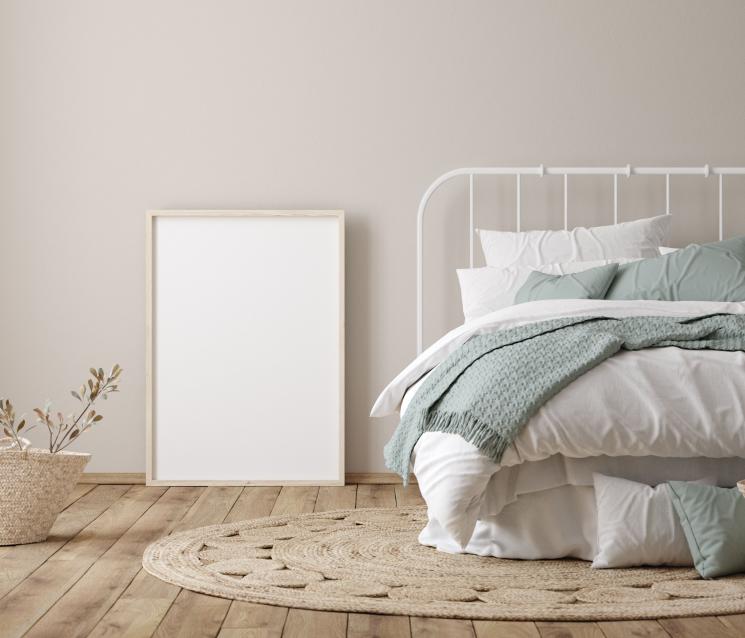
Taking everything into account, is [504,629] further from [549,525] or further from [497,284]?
[497,284]

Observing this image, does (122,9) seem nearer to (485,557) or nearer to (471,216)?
(471,216)

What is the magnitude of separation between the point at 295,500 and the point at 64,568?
3.53 ft

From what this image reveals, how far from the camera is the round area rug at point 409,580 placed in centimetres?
191

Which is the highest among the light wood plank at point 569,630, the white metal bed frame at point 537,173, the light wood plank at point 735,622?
the white metal bed frame at point 537,173

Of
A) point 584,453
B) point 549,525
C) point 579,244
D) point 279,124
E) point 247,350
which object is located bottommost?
point 549,525

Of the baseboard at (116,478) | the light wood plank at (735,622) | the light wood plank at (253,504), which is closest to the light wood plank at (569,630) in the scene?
the light wood plank at (735,622)

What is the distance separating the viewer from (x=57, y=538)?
263cm

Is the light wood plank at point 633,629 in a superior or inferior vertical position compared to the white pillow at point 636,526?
inferior

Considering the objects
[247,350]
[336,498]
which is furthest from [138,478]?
[336,498]

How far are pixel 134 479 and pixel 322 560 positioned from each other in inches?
60.9

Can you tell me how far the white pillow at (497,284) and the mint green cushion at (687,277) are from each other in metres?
0.22

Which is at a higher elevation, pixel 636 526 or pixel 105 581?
pixel 636 526

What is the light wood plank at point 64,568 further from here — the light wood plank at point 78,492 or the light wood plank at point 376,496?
the light wood plank at point 376,496

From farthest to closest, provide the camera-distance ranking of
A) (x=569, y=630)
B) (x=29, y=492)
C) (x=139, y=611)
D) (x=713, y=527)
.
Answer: (x=29, y=492) < (x=713, y=527) < (x=139, y=611) < (x=569, y=630)
